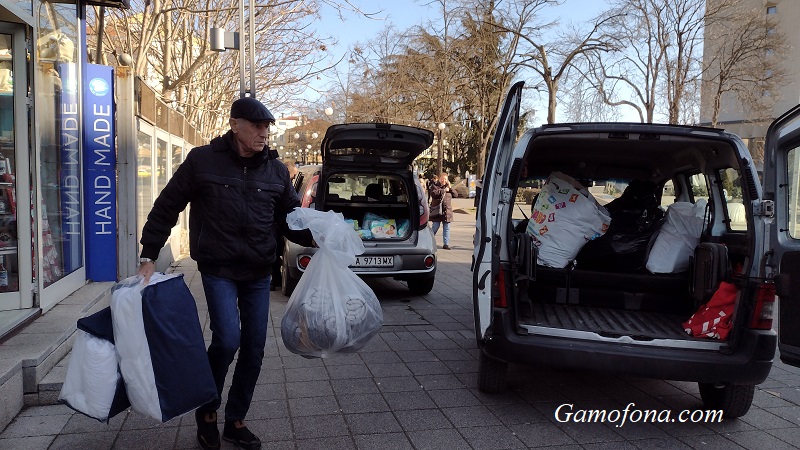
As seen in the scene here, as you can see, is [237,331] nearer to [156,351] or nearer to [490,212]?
[156,351]

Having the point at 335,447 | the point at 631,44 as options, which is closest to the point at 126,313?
the point at 335,447

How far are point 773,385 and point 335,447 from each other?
3606 millimetres

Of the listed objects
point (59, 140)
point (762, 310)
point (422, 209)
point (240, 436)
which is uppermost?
point (59, 140)

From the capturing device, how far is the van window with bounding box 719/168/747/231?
4332 mm

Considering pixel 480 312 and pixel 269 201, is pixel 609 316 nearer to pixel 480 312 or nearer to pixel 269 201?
pixel 480 312

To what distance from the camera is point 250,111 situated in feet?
10.3

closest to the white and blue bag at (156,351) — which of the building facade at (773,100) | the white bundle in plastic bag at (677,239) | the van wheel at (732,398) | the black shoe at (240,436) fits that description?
the black shoe at (240,436)

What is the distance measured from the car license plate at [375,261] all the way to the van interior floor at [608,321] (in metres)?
2.72

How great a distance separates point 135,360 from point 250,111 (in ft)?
4.37

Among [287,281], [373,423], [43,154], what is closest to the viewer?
[373,423]

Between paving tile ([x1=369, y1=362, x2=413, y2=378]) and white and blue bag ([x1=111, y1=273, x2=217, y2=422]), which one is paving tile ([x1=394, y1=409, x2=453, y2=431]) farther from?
white and blue bag ([x1=111, y1=273, x2=217, y2=422])

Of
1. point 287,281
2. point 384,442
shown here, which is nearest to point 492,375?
Answer: point 384,442

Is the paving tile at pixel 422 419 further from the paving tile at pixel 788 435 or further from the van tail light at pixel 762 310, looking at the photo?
the paving tile at pixel 788 435

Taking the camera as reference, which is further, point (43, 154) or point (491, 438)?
point (43, 154)
